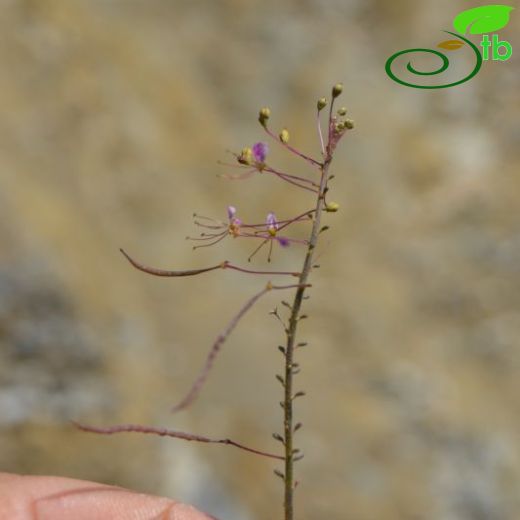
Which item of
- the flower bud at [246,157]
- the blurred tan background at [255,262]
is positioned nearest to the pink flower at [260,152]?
the flower bud at [246,157]

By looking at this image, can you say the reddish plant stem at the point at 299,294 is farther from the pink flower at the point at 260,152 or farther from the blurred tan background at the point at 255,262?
the blurred tan background at the point at 255,262

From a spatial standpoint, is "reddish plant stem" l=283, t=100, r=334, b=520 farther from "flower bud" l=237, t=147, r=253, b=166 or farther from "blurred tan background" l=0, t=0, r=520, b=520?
"blurred tan background" l=0, t=0, r=520, b=520

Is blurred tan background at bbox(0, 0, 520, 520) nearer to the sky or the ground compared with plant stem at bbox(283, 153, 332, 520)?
nearer to the sky

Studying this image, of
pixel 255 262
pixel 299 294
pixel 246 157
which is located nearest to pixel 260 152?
pixel 246 157

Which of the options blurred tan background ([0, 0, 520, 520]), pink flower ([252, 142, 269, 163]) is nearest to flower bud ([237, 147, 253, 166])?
pink flower ([252, 142, 269, 163])

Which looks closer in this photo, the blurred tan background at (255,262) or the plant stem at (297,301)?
the plant stem at (297,301)

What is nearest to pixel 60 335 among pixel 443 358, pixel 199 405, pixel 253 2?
pixel 199 405

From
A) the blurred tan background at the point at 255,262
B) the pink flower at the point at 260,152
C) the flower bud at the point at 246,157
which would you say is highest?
the blurred tan background at the point at 255,262

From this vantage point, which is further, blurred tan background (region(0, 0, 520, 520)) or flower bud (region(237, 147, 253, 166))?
blurred tan background (region(0, 0, 520, 520))
